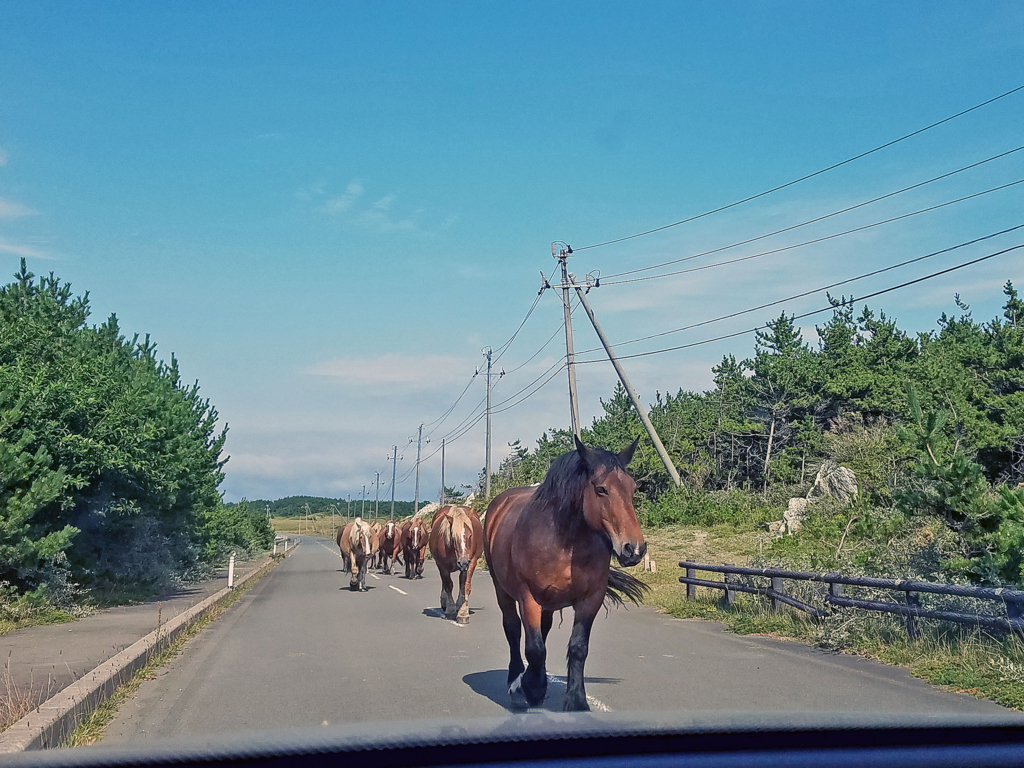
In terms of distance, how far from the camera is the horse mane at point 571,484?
6.62 m

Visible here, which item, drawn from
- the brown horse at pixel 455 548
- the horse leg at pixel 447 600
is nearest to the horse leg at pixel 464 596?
the brown horse at pixel 455 548

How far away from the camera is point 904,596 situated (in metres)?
11.4

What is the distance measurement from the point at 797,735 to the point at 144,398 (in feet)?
51.5

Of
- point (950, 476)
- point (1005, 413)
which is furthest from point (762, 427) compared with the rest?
point (950, 476)

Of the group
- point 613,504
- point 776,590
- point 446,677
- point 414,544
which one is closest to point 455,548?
point 776,590

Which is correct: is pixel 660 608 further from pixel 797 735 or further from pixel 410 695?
pixel 797 735

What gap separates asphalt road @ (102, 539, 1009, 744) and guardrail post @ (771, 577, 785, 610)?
986 millimetres

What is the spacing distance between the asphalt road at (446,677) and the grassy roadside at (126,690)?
0.37 ft

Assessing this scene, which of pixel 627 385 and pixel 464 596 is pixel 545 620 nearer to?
pixel 464 596

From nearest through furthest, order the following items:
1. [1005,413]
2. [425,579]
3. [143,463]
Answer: [143,463]
[1005,413]
[425,579]

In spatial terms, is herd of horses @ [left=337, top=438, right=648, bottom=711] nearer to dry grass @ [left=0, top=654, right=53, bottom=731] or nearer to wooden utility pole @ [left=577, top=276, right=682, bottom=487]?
dry grass @ [left=0, top=654, right=53, bottom=731]

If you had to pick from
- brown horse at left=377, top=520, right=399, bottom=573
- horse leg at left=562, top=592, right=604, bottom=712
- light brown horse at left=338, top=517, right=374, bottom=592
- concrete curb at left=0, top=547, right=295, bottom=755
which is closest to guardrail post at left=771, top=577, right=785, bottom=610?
horse leg at left=562, top=592, right=604, bottom=712

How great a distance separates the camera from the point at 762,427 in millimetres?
40281

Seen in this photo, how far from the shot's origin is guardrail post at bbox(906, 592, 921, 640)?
10312 mm
